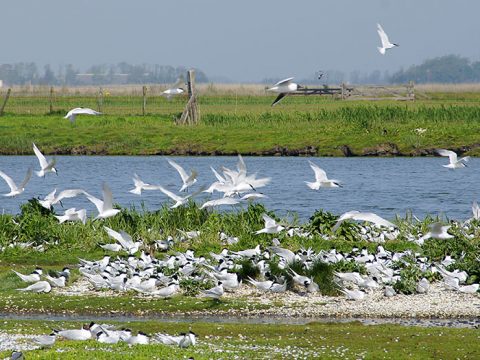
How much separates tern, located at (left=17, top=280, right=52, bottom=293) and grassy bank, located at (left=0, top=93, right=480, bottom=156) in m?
25.9

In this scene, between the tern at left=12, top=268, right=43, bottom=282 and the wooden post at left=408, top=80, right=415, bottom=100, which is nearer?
the tern at left=12, top=268, right=43, bottom=282

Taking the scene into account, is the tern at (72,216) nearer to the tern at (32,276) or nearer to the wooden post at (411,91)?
the tern at (32,276)

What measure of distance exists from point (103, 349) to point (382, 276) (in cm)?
611

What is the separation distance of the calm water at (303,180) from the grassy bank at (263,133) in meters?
0.85

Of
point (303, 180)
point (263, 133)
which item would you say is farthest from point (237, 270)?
point (263, 133)

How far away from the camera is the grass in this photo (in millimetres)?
11398

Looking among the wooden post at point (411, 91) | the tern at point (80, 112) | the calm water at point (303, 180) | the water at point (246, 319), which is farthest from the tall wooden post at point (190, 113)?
the water at point (246, 319)

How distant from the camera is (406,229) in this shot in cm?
2061

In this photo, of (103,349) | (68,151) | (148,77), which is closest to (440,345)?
(103,349)

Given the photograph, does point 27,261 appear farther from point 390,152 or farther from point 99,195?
point 390,152

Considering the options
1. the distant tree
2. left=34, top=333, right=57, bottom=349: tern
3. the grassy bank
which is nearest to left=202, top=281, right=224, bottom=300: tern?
left=34, top=333, right=57, bottom=349: tern

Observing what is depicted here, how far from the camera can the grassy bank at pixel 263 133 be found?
41.6 meters

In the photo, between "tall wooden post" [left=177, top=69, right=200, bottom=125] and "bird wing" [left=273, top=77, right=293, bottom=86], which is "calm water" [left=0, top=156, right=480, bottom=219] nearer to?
"tall wooden post" [left=177, top=69, right=200, bottom=125]

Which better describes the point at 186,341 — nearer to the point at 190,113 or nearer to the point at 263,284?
the point at 263,284
